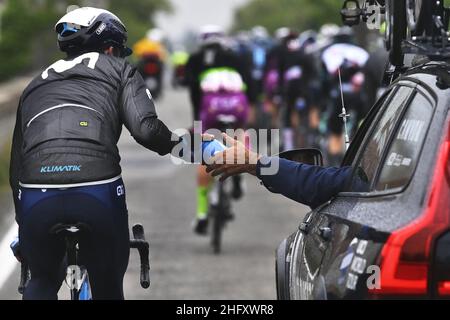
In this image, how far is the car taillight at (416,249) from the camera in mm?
4570

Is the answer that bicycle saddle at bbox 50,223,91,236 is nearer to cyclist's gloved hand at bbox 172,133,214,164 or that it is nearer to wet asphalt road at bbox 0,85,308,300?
cyclist's gloved hand at bbox 172,133,214,164

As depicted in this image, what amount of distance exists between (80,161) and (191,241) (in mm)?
7549

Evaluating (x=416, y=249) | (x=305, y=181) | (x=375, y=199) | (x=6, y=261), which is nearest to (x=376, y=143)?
(x=305, y=181)

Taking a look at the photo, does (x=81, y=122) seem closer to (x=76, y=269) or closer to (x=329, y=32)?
(x=76, y=269)

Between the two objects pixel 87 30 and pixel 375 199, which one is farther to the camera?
pixel 87 30

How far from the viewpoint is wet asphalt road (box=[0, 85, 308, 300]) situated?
34.7 ft

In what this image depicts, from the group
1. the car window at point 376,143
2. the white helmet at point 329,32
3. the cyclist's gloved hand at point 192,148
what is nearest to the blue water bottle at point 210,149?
the cyclist's gloved hand at point 192,148

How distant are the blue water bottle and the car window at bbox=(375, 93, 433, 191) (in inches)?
49.1

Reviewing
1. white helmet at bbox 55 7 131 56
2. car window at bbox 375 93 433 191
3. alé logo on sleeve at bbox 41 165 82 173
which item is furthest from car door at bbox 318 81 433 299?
white helmet at bbox 55 7 131 56

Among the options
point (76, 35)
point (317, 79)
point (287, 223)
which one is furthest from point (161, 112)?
point (76, 35)

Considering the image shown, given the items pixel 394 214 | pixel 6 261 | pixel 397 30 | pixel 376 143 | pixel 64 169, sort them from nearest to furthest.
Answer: pixel 394 214
pixel 376 143
pixel 64 169
pixel 397 30
pixel 6 261

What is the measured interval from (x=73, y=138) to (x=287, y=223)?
8.75 meters

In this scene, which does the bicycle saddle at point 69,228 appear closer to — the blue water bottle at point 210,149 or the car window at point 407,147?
the blue water bottle at point 210,149

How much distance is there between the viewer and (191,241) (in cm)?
1354
